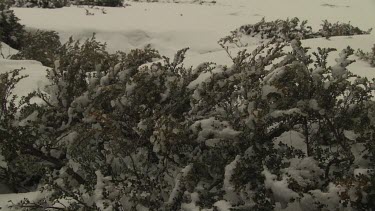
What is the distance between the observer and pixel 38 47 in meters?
7.12

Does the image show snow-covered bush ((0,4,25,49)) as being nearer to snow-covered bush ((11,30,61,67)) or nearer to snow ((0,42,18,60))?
snow-covered bush ((11,30,61,67))

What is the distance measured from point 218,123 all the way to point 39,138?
4.64 ft

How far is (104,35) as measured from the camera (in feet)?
30.2

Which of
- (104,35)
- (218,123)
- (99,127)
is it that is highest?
(218,123)

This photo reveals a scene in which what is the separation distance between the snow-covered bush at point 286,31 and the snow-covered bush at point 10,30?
167 inches

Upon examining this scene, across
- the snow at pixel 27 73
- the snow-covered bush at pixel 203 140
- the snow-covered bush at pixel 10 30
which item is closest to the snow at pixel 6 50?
the snow-covered bush at pixel 10 30

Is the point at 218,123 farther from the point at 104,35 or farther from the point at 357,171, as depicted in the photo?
the point at 104,35

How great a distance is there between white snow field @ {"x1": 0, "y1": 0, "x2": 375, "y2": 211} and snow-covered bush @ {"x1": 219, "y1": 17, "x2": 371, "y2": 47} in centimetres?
63

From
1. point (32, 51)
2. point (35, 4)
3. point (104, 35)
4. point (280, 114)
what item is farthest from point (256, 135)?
point (35, 4)

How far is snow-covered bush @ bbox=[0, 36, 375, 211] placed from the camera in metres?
2.33

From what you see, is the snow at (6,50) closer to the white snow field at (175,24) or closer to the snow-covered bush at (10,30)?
the white snow field at (175,24)

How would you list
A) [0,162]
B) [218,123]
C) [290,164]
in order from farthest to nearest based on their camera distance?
[0,162] < [218,123] < [290,164]

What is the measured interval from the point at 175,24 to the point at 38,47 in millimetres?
4410

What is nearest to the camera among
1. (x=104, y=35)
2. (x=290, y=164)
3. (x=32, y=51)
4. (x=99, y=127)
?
(x=290, y=164)
